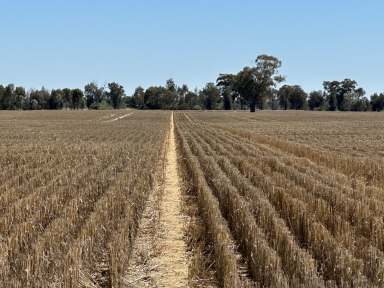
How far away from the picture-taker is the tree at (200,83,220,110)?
182 m

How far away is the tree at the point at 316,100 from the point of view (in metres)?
188

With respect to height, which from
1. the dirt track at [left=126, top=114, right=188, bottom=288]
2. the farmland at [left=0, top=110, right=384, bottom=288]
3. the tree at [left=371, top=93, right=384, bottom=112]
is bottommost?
the dirt track at [left=126, top=114, right=188, bottom=288]

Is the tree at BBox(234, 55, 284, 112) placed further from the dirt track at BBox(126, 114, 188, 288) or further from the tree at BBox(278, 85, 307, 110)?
the dirt track at BBox(126, 114, 188, 288)

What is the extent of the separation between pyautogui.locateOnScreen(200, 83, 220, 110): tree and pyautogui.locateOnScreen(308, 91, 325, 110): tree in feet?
137

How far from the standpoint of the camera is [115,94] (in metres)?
190

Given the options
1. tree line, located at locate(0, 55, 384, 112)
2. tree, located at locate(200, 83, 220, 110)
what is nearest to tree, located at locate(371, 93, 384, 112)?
tree line, located at locate(0, 55, 384, 112)

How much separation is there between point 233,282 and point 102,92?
192961 millimetres

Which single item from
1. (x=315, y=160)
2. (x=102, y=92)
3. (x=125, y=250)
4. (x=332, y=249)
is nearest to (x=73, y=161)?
(x=315, y=160)

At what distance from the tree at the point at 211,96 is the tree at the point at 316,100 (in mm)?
41631

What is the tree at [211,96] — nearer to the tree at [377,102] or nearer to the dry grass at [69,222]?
the tree at [377,102]

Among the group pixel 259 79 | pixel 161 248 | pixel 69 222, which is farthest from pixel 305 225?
pixel 259 79

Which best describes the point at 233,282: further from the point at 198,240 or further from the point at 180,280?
the point at 198,240

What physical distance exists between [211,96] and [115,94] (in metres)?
42.2

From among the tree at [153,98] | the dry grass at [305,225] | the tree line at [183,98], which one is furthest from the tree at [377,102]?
the dry grass at [305,225]
